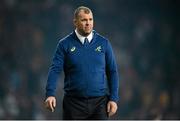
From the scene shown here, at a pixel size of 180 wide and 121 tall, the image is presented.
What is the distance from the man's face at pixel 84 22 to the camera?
4.27 meters

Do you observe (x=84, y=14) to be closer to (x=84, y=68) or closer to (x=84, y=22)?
(x=84, y=22)

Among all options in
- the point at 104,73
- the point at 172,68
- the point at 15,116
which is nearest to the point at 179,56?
the point at 172,68

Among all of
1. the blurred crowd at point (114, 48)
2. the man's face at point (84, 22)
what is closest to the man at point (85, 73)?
the man's face at point (84, 22)

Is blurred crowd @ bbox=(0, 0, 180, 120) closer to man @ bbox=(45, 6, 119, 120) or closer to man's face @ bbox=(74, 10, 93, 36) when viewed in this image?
man @ bbox=(45, 6, 119, 120)

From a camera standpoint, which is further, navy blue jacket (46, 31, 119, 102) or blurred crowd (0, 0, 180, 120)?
blurred crowd (0, 0, 180, 120)

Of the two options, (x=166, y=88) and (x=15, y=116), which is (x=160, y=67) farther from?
(x=15, y=116)

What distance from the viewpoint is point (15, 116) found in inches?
334

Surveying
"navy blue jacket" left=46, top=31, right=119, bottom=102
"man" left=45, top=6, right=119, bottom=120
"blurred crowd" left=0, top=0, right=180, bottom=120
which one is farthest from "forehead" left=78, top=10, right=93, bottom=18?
Result: "blurred crowd" left=0, top=0, right=180, bottom=120

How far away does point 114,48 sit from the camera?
887cm

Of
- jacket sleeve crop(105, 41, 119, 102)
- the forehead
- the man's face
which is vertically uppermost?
the forehead

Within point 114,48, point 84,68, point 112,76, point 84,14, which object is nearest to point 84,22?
point 84,14

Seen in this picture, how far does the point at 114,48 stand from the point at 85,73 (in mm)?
4554

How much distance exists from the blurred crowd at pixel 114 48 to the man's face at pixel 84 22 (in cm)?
429

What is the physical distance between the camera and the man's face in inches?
168
